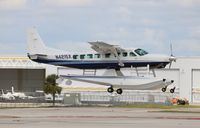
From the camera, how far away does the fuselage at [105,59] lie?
6988 centimetres

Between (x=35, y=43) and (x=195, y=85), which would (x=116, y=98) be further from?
(x=35, y=43)

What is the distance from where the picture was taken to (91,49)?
73.2 metres

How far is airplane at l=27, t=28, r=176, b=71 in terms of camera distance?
229 feet

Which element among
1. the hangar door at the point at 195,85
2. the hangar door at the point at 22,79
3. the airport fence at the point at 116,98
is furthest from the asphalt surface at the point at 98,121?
the hangar door at the point at 22,79

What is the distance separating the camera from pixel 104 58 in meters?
71.3

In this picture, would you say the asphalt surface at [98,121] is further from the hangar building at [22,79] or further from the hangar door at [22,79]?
the hangar door at [22,79]

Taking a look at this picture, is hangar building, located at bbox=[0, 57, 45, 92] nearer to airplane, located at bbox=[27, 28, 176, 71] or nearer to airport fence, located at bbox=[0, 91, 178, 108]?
airport fence, located at bbox=[0, 91, 178, 108]

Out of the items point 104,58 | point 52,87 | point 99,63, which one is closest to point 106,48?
point 104,58

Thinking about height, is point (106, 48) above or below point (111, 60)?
above

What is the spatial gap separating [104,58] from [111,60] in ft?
2.62

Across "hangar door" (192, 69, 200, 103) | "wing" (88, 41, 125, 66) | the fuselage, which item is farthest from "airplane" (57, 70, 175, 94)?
"hangar door" (192, 69, 200, 103)

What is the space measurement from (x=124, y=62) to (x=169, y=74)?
35454mm

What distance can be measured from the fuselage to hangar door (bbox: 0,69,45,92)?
47.9 metres

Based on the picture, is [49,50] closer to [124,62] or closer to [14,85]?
[124,62]
